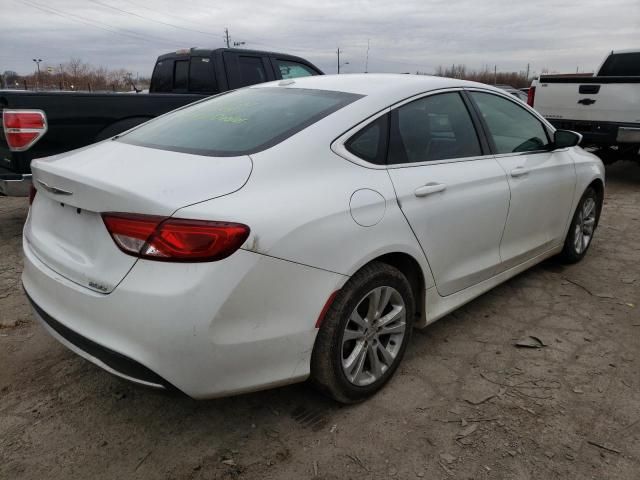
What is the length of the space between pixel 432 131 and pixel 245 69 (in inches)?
168

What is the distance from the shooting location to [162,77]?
724 centimetres

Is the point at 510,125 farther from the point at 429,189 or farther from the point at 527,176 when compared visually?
the point at 429,189

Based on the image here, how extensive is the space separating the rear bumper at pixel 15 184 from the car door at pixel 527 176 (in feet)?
12.7

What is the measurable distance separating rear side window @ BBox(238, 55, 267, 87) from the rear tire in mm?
4162

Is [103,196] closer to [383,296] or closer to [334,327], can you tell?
[334,327]

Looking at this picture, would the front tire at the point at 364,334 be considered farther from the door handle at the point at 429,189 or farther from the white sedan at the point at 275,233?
the door handle at the point at 429,189

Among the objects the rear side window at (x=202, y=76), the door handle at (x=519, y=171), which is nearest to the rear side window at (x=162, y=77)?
the rear side window at (x=202, y=76)

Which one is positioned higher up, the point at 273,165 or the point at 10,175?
the point at 273,165

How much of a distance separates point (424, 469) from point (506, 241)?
5.76ft

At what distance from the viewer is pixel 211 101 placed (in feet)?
10.7

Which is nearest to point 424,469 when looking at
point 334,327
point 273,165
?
point 334,327

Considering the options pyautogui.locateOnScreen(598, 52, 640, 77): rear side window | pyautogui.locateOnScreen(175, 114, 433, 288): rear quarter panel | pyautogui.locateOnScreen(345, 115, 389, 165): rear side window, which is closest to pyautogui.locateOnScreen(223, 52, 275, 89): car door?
pyautogui.locateOnScreen(345, 115, 389, 165): rear side window

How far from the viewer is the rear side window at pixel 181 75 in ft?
22.4

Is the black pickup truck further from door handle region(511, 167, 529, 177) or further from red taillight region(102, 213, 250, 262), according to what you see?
door handle region(511, 167, 529, 177)
